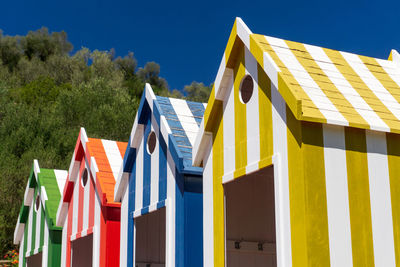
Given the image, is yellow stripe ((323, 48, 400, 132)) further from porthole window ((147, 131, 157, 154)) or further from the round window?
the round window

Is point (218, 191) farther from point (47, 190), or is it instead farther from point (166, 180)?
point (47, 190)

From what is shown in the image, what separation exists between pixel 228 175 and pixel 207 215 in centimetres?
78

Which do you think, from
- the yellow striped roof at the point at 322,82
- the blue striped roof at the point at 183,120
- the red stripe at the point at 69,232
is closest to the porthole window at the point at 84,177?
the red stripe at the point at 69,232

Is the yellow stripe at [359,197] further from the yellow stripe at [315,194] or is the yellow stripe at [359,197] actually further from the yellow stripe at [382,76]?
the yellow stripe at [382,76]

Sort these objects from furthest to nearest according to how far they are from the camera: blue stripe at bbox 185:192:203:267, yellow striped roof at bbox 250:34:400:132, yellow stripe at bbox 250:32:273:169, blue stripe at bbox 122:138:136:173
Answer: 1. blue stripe at bbox 122:138:136:173
2. blue stripe at bbox 185:192:203:267
3. yellow stripe at bbox 250:32:273:169
4. yellow striped roof at bbox 250:34:400:132

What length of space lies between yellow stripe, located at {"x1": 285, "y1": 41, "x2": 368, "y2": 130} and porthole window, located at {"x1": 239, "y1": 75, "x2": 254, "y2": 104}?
71 cm

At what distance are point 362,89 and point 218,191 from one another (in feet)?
7.54

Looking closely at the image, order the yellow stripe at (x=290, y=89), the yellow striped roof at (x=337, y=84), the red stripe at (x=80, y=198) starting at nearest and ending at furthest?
1. the yellow stripe at (x=290, y=89)
2. the yellow striped roof at (x=337, y=84)
3. the red stripe at (x=80, y=198)

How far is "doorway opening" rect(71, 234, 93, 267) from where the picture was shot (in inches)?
539

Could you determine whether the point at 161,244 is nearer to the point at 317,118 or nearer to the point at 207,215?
the point at 207,215

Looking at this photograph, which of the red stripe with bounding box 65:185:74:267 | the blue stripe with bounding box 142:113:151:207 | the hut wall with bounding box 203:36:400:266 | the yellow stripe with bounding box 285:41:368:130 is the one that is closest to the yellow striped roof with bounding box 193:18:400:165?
the yellow stripe with bounding box 285:41:368:130

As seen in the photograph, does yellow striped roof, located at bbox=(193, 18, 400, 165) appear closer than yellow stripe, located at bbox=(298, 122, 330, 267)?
No

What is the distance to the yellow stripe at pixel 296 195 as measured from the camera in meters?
5.53

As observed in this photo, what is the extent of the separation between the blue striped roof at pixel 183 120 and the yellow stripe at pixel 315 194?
3042 mm
